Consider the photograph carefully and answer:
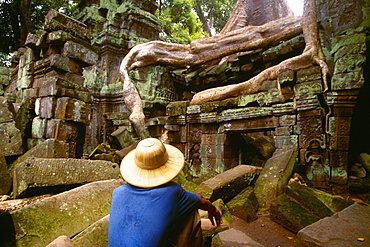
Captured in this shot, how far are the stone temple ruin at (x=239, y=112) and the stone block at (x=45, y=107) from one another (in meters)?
0.02

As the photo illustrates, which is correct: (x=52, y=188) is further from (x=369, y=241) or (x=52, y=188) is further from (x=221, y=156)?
(x=221, y=156)

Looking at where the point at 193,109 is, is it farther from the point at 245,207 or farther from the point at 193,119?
the point at 245,207

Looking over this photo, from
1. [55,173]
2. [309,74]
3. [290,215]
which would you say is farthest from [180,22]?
[290,215]

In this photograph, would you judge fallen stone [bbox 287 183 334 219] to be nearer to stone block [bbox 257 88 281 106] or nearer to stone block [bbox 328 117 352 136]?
stone block [bbox 328 117 352 136]

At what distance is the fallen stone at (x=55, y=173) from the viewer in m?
2.57

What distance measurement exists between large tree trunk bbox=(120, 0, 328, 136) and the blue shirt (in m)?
4.15

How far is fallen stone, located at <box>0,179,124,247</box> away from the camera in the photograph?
6.05 feet

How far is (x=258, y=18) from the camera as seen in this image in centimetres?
963

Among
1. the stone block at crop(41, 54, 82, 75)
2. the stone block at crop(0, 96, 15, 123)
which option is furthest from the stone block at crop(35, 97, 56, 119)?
the stone block at crop(41, 54, 82, 75)

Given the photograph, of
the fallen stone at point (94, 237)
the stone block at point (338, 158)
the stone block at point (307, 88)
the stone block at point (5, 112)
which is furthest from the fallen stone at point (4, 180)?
the stone block at point (338, 158)

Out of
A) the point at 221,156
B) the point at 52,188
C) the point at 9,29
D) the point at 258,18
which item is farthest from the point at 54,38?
the point at 9,29

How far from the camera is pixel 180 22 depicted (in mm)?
15922

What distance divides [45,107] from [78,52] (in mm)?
1456

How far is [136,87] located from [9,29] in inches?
506
